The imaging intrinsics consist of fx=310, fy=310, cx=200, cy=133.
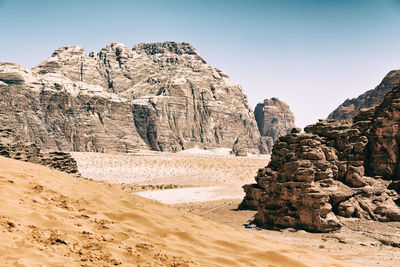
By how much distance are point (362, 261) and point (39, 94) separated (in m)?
117

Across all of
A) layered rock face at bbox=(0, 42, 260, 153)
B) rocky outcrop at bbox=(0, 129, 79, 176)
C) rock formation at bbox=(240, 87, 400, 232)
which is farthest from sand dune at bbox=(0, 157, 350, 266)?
layered rock face at bbox=(0, 42, 260, 153)

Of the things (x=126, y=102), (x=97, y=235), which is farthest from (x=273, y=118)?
(x=97, y=235)

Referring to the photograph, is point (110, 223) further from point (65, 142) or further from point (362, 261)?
point (65, 142)

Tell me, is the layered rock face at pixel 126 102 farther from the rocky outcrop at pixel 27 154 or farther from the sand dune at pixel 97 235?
the sand dune at pixel 97 235

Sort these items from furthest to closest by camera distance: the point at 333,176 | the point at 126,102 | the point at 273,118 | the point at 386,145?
the point at 273,118 → the point at 126,102 → the point at 386,145 → the point at 333,176

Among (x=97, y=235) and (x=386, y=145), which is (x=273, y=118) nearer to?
(x=386, y=145)

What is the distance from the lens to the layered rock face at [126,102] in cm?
10406

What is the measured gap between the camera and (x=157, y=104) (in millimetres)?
129375

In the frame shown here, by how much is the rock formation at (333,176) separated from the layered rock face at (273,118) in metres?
148

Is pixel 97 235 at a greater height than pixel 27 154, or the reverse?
pixel 27 154

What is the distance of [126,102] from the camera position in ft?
405

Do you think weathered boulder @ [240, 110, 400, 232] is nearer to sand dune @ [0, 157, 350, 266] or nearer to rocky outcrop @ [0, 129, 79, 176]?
sand dune @ [0, 157, 350, 266]

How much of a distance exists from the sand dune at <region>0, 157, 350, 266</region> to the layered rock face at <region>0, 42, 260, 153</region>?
97.2 meters

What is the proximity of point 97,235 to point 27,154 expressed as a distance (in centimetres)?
2821
